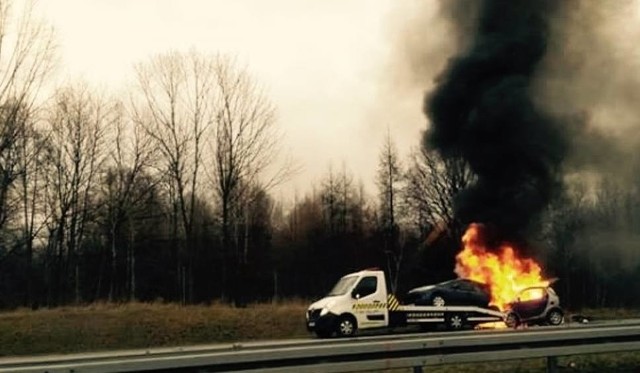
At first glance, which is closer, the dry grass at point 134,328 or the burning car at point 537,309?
the burning car at point 537,309

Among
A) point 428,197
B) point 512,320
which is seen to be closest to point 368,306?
point 512,320

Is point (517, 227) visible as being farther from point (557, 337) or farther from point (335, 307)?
point (557, 337)

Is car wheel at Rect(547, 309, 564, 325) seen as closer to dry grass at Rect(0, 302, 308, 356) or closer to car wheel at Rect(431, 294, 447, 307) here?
car wheel at Rect(431, 294, 447, 307)

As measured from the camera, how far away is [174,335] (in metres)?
29.0

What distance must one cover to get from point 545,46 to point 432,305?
42.4 feet

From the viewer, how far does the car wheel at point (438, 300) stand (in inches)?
973

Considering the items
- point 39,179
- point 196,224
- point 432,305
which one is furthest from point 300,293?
point 432,305

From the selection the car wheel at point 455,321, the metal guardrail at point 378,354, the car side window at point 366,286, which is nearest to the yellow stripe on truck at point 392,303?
the car side window at point 366,286

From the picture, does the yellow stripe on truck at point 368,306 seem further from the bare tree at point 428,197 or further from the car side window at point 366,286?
the bare tree at point 428,197

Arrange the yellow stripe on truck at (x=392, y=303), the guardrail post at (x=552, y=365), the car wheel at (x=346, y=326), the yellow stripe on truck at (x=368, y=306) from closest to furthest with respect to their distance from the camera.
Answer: the guardrail post at (x=552, y=365)
the car wheel at (x=346, y=326)
the yellow stripe on truck at (x=368, y=306)
the yellow stripe on truck at (x=392, y=303)

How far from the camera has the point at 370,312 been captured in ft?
76.4

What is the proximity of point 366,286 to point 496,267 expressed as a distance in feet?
24.5

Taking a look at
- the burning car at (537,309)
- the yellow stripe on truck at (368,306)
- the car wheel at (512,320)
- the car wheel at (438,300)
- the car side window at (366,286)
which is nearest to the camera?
the yellow stripe on truck at (368,306)

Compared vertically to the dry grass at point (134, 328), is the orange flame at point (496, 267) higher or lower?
higher
